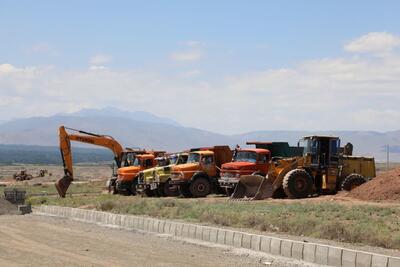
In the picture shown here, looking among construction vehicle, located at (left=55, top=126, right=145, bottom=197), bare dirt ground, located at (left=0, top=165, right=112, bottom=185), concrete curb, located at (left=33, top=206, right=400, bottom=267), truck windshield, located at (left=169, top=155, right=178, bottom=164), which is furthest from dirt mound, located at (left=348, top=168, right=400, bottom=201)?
bare dirt ground, located at (left=0, top=165, right=112, bottom=185)

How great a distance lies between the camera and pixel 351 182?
30609 mm

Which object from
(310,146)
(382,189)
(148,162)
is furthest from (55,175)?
(382,189)

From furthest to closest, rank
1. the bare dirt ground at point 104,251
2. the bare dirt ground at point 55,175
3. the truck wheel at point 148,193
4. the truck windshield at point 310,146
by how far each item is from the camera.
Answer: the bare dirt ground at point 55,175
the truck wheel at point 148,193
the truck windshield at point 310,146
the bare dirt ground at point 104,251

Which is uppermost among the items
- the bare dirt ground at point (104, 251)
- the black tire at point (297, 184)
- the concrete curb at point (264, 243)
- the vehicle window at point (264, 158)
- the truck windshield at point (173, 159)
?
the vehicle window at point (264, 158)

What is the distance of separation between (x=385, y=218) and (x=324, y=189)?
41.6 feet

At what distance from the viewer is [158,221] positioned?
770 inches

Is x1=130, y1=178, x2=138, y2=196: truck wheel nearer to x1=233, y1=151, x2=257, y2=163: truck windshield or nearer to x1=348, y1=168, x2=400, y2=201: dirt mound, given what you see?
x1=233, y1=151, x2=257, y2=163: truck windshield

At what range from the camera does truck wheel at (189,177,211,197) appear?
3375 centimetres

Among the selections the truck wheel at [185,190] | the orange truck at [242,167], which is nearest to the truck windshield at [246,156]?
the orange truck at [242,167]

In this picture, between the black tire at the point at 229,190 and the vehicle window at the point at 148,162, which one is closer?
the black tire at the point at 229,190

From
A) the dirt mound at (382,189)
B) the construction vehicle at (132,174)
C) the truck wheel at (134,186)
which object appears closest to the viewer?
the dirt mound at (382,189)

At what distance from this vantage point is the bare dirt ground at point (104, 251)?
42.6 feet

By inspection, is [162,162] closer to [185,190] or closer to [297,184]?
[185,190]

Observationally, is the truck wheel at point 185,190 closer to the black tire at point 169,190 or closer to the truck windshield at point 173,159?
the black tire at point 169,190
